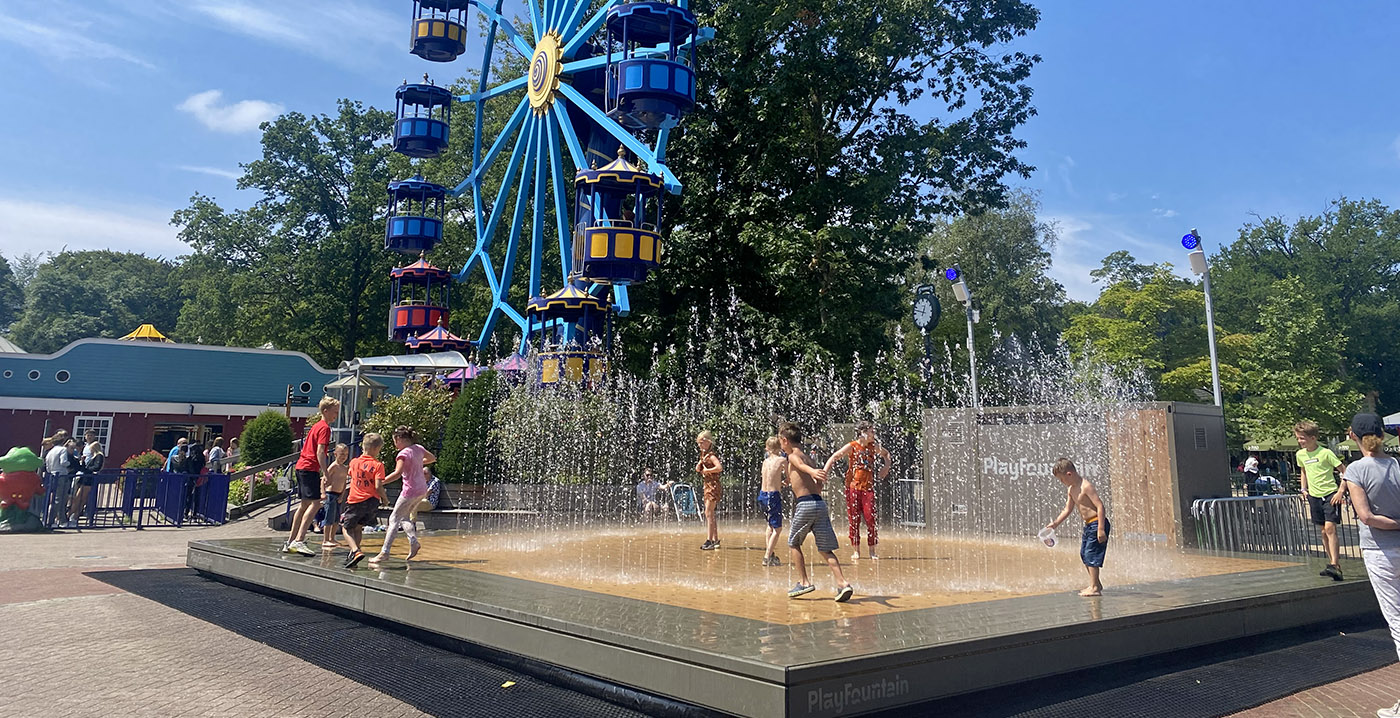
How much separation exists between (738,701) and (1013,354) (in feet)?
159

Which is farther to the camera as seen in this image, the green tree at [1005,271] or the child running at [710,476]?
the green tree at [1005,271]

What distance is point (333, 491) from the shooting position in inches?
422

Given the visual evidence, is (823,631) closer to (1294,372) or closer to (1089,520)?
(1089,520)

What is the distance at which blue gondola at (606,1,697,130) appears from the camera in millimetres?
19750

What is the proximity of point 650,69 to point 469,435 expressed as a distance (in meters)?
9.10

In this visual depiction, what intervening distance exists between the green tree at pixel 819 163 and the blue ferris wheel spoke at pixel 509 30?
19.4 feet

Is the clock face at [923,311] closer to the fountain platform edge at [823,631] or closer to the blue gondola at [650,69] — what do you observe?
the blue gondola at [650,69]

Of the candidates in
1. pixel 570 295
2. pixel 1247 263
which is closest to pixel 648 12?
pixel 570 295

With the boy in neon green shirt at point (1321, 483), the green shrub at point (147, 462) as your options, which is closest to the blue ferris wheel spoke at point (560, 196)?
the green shrub at point (147, 462)

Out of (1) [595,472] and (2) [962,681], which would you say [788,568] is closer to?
(2) [962,681]

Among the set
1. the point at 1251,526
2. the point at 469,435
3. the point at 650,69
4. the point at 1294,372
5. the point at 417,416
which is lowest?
the point at 1251,526

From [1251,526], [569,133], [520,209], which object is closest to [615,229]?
[569,133]

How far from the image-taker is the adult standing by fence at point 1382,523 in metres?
5.93

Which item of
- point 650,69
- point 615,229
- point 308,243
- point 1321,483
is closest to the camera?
point 1321,483
